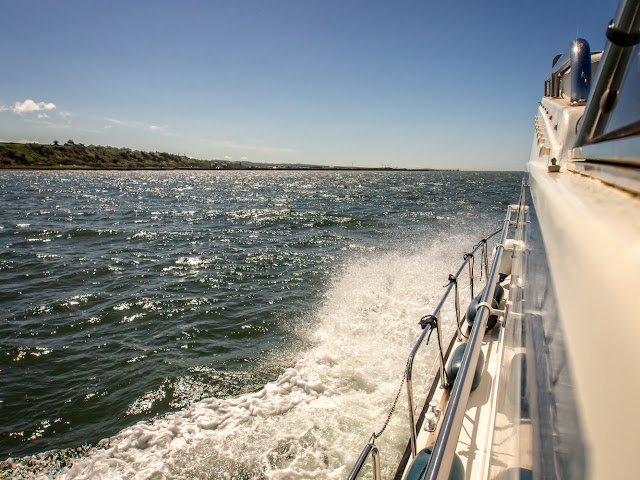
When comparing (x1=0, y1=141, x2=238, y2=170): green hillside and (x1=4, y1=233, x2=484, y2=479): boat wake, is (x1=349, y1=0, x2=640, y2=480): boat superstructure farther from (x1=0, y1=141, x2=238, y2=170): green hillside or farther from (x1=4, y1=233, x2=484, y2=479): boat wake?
(x1=0, y1=141, x2=238, y2=170): green hillside

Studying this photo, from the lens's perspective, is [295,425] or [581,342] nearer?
[581,342]

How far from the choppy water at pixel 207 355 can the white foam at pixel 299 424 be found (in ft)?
0.06

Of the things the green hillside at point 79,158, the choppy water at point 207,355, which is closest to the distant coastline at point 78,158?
the green hillside at point 79,158

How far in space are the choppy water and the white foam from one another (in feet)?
0.06

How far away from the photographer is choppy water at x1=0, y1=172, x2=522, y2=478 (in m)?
4.18

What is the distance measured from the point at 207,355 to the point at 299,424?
8.66ft

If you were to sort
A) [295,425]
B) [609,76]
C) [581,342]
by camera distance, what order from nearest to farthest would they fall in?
[581,342] → [609,76] → [295,425]

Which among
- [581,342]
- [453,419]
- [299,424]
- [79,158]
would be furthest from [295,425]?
[79,158]

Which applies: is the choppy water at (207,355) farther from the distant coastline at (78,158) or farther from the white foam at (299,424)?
the distant coastline at (78,158)

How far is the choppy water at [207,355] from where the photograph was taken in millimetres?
4184

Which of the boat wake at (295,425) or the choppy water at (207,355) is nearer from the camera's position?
the boat wake at (295,425)

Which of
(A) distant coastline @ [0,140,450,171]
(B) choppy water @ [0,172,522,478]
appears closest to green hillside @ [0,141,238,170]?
(A) distant coastline @ [0,140,450,171]

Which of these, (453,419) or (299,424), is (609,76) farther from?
(299,424)

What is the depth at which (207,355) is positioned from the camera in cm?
636
